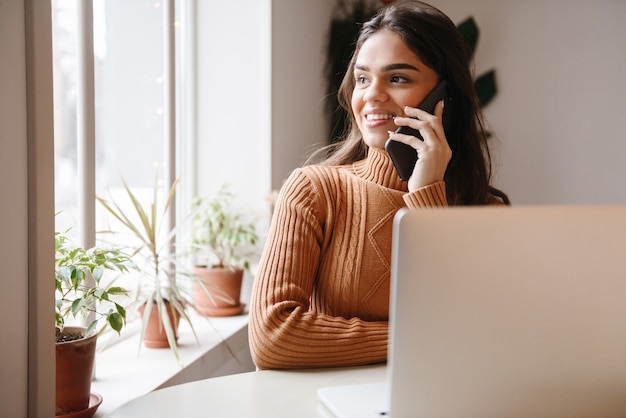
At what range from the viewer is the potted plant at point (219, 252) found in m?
2.55

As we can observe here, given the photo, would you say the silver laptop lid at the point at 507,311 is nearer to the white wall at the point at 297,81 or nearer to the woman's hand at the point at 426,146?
the woman's hand at the point at 426,146

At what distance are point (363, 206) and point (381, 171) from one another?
4.2 inches

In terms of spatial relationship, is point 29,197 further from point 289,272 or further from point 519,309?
point 519,309

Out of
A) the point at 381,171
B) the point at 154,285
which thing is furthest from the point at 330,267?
the point at 154,285

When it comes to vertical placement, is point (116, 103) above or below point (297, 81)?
below

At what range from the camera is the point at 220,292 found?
2541mm

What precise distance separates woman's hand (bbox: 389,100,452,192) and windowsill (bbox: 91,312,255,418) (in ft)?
3.08

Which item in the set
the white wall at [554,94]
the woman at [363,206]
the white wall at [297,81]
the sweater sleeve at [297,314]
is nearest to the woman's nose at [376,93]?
the woman at [363,206]

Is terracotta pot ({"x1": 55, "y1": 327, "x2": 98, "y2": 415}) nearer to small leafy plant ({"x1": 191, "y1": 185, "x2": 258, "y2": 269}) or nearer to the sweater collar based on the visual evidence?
the sweater collar

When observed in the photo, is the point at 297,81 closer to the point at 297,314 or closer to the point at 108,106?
the point at 108,106

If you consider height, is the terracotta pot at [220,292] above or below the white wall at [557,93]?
below

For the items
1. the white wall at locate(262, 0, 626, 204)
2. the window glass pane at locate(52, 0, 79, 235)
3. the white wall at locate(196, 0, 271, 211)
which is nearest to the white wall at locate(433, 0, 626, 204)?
the white wall at locate(262, 0, 626, 204)

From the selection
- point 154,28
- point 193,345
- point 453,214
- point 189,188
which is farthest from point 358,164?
point 189,188

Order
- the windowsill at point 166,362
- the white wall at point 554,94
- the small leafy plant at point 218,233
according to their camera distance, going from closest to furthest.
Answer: the windowsill at point 166,362
the small leafy plant at point 218,233
the white wall at point 554,94
